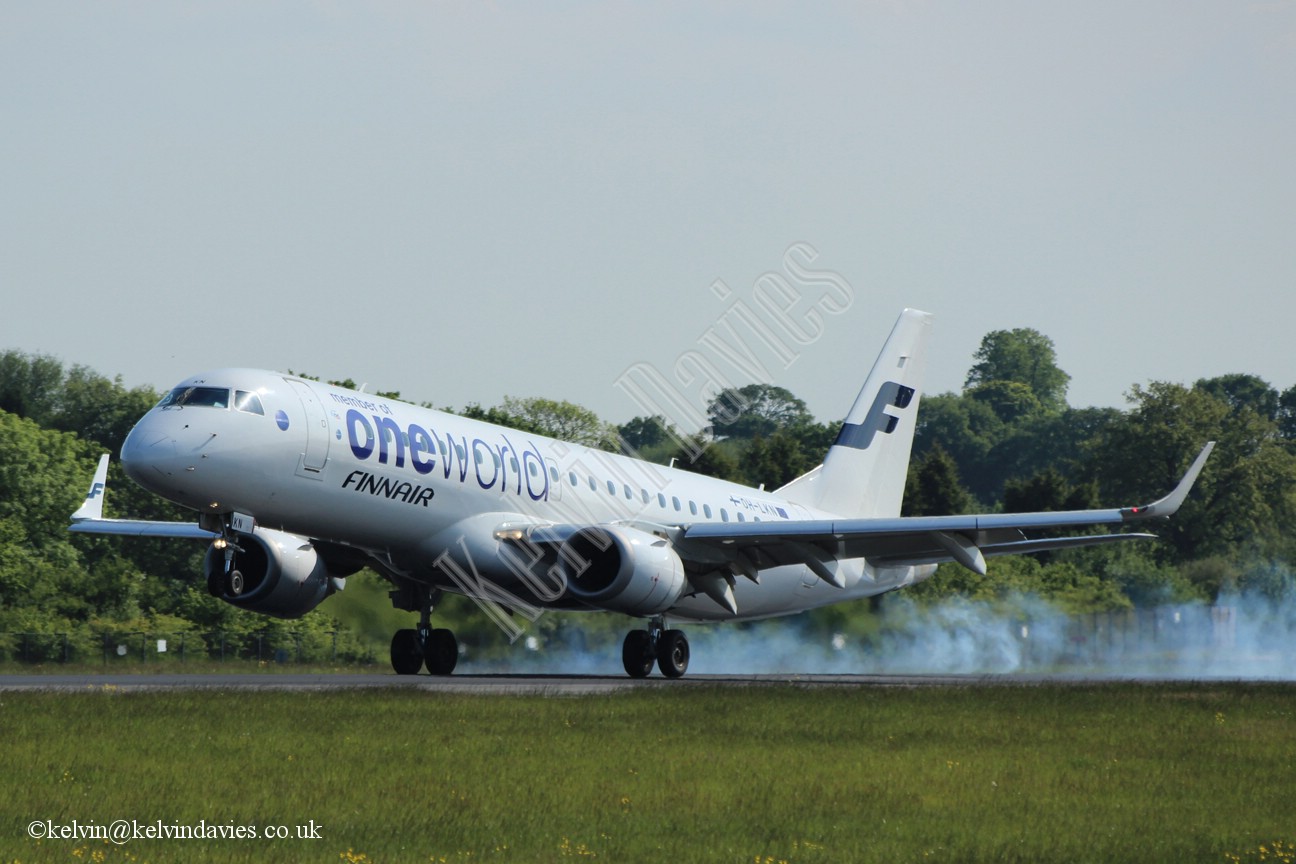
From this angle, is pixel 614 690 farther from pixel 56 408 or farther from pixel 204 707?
pixel 56 408

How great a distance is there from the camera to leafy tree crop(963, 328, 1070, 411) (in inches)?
7288

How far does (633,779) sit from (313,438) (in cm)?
1287

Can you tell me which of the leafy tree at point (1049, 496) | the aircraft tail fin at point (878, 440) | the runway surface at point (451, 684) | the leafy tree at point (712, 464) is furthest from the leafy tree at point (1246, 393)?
the runway surface at point (451, 684)

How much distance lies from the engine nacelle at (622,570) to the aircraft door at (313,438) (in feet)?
16.5

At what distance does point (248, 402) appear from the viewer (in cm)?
2709

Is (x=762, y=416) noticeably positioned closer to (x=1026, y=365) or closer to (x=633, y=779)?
(x=1026, y=365)

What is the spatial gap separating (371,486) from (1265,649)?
30.8m

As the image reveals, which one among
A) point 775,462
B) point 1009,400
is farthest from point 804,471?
point 1009,400

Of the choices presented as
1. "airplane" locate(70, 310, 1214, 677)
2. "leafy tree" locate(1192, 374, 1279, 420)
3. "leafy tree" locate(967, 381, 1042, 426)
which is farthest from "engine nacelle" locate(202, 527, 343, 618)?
"leafy tree" locate(967, 381, 1042, 426)

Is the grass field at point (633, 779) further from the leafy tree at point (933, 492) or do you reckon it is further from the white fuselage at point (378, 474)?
the leafy tree at point (933, 492)

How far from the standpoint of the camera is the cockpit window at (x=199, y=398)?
26828 mm

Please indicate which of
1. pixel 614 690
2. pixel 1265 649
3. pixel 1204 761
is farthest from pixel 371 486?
pixel 1265 649

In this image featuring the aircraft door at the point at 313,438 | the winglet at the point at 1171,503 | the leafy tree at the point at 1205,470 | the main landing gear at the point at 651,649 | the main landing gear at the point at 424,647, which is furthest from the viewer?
the leafy tree at the point at 1205,470

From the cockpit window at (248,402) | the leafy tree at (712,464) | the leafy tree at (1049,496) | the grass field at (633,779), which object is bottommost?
the grass field at (633,779)
